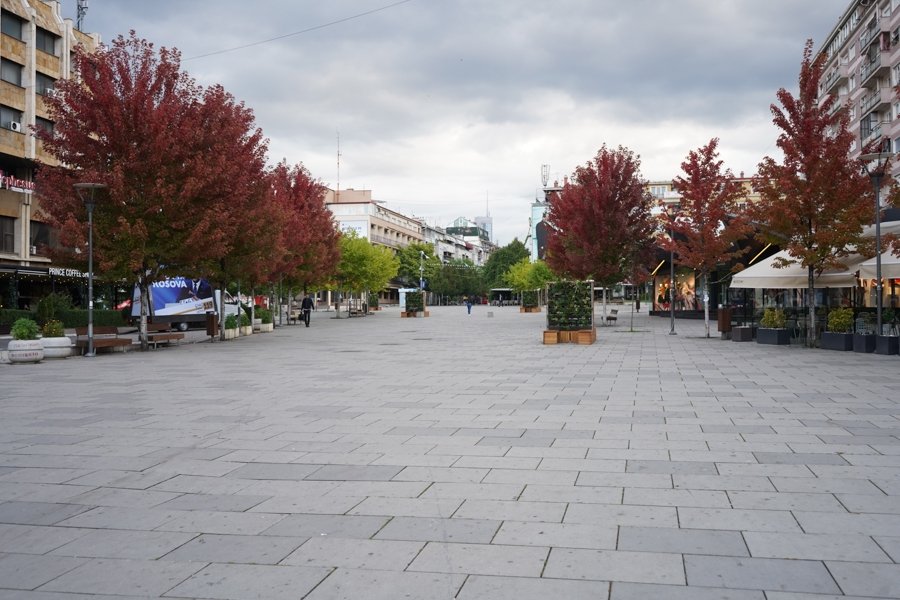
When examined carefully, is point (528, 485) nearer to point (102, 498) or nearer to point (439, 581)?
point (439, 581)

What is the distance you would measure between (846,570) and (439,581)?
2072 millimetres

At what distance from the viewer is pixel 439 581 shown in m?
3.65

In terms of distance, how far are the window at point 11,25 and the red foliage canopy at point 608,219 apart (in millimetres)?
A: 29696

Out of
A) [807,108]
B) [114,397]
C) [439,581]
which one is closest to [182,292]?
[114,397]

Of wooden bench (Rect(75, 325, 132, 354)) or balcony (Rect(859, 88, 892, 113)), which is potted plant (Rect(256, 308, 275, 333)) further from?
balcony (Rect(859, 88, 892, 113))

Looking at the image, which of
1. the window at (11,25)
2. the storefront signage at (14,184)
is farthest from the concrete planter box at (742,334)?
the window at (11,25)

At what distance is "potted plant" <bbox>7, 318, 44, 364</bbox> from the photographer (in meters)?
16.7

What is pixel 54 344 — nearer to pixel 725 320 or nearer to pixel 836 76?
pixel 725 320

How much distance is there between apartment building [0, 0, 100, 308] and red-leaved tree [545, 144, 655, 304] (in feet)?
80.4

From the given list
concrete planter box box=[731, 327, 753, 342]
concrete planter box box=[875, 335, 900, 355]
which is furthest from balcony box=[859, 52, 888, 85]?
concrete planter box box=[875, 335, 900, 355]

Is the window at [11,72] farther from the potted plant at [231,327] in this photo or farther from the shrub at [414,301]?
the shrub at [414,301]

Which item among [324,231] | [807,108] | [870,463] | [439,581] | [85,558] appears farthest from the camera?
[324,231]

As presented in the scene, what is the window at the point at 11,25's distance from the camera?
122ft

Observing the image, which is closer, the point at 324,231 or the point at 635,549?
the point at 635,549
